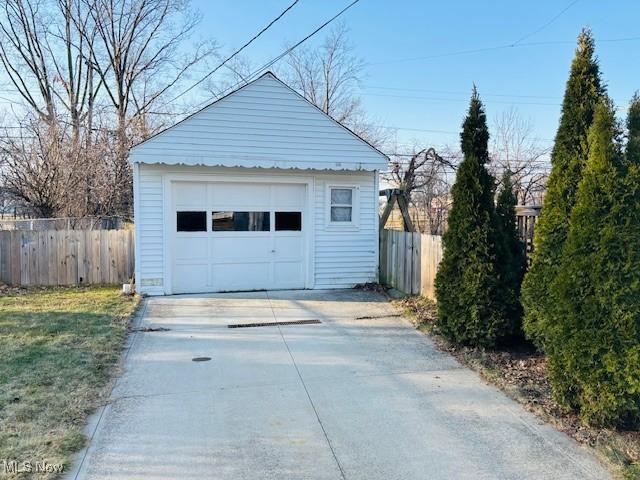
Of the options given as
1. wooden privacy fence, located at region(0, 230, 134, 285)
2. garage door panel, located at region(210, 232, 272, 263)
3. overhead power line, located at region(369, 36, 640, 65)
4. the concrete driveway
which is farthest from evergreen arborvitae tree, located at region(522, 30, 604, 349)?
wooden privacy fence, located at region(0, 230, 134, 285)

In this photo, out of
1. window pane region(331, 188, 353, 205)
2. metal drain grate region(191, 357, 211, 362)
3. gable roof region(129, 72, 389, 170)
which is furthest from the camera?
window pane region(331, 188, 353, 205)

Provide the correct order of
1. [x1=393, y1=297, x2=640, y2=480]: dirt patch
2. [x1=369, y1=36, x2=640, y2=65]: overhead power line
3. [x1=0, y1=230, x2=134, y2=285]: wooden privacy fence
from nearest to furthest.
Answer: [x1=393, y1=297, x2=640, y2=480]: dirt patch, [x1=0, y1=230, x2=134, y2=285]: wooden privacy fence, [x1=369, y1=36, x2=640, y2=65]: overhead power line

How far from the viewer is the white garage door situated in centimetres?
842

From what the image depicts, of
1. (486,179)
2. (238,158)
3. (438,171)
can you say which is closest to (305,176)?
(238,158)

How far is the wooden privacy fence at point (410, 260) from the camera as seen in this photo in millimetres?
7414

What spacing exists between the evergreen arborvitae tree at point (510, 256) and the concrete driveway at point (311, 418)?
2.89 ft

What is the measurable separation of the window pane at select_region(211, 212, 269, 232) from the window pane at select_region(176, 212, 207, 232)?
0.60 ft

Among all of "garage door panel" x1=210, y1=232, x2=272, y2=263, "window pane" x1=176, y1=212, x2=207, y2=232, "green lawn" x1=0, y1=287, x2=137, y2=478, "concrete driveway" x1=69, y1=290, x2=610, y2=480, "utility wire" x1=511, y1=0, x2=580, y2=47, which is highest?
"utility wire" x1=511, y1=0, x2=580, y2=47

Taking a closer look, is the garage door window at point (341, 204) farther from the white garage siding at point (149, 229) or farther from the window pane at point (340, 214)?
the white garage siding at point (149, 229)

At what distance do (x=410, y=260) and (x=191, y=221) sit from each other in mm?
4144

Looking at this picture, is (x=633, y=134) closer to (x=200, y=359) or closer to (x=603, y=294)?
(x=603, y=294)

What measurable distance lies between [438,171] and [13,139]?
14155 millimetres

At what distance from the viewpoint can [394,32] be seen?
509 inches

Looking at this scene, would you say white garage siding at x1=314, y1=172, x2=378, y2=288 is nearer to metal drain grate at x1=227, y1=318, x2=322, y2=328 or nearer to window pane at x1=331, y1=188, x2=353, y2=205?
window pane at x1=331, y1=188, x2=353, y2=205
